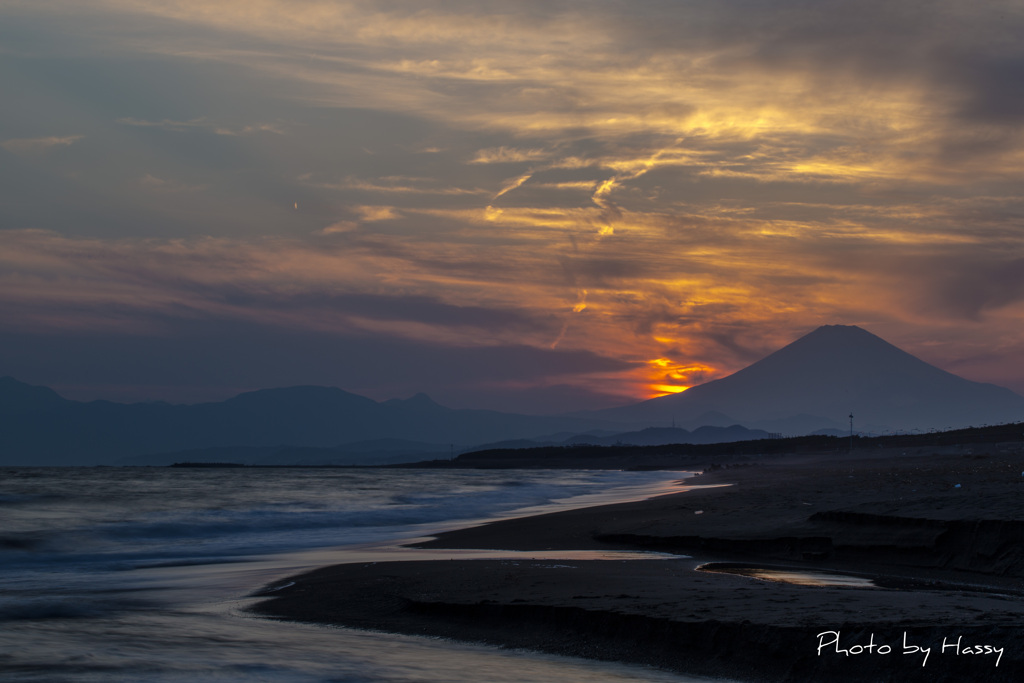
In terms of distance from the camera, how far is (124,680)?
8062 millimetres

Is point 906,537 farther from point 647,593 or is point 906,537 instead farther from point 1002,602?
point 647,593

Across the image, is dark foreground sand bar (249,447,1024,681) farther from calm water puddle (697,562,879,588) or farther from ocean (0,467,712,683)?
ocean (0,467,712,683)

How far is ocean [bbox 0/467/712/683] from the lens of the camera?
822 cm

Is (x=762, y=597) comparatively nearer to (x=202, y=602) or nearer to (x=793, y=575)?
(x=793, y=575)

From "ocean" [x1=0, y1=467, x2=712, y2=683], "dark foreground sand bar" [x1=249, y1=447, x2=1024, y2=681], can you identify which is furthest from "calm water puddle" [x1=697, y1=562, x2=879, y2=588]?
"ocean" [x1=0, y1=467, x2=712, y2=683]

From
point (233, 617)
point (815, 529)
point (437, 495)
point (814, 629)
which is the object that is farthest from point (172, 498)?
point (814, 629)

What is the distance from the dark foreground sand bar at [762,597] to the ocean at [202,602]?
747 millimetres

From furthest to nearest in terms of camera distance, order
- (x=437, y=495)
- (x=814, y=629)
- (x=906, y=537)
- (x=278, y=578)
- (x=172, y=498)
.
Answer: (x=437, y=495) → (x=172, y=498) → (x=278, y=578) → (x=906, y=537) → (x=814, y=629)

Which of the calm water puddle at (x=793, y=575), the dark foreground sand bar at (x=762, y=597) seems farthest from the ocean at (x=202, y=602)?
the calm water puddle at (x=793, y=575)

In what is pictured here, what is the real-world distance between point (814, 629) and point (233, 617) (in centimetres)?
810

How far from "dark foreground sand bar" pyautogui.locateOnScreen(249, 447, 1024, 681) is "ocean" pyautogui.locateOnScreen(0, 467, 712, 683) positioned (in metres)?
0.75

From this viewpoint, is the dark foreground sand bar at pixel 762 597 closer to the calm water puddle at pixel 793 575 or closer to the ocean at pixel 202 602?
the calm water puddle at pixel 793 575

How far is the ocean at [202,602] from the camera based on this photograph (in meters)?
8.22

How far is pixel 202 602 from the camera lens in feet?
41.5
